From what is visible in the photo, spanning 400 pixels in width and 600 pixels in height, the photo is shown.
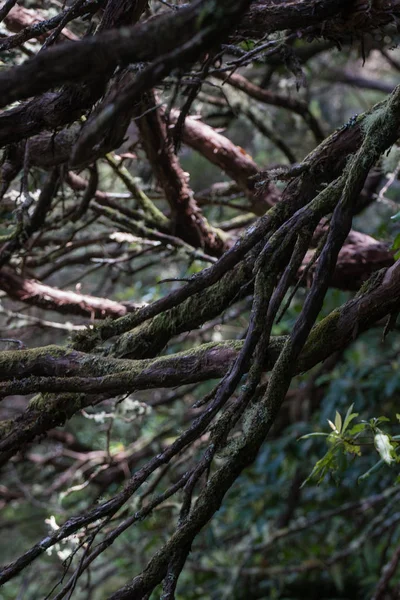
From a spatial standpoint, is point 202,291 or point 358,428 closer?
point 358,428

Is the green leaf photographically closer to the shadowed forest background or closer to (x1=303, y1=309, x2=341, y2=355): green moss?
the shadowed forest background

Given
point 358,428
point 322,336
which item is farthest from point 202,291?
point 358,428

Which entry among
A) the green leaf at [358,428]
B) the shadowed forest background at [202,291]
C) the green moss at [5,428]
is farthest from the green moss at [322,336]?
the green moss at [5,428]

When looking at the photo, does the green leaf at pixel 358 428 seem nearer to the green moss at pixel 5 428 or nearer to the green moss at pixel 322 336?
the green moss at pixel 322 336

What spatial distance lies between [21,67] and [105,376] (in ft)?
2.35

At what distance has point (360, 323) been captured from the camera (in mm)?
1396

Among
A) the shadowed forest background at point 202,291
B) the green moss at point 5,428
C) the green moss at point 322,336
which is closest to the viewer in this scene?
the shadowed forest background at point 202,291

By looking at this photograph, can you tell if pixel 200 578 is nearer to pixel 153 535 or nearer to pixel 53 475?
pixel 153 535

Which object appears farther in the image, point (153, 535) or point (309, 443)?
point (153, 535)

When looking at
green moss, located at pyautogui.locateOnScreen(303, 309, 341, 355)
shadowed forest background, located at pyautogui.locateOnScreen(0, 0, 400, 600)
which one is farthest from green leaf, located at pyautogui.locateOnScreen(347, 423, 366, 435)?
green moss, located at pyautogui.locateOnScreen(303, 309, 341, 355)

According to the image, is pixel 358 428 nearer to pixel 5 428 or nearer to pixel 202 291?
pixel 202 291

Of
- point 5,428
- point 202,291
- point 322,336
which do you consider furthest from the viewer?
point 202,291

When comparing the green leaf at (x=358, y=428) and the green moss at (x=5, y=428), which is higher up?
the green moss at (x=5, y=428)

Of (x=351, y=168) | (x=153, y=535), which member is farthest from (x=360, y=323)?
(x=153, y=535)
